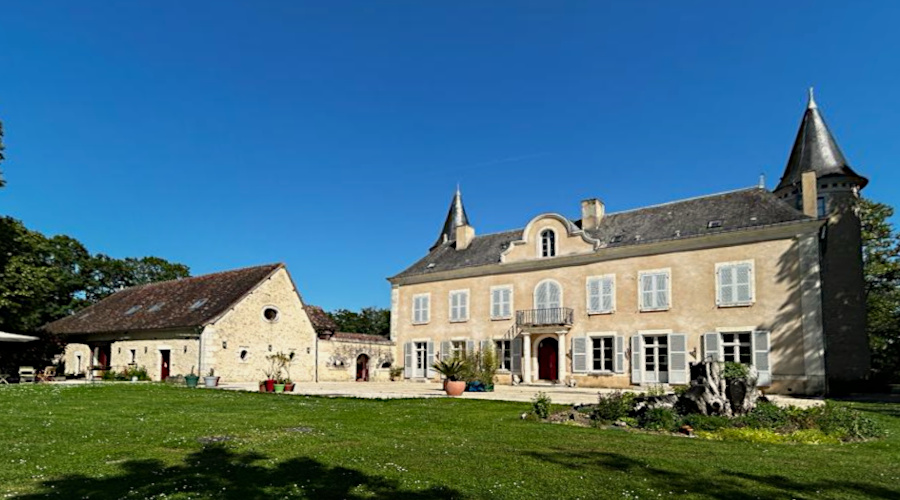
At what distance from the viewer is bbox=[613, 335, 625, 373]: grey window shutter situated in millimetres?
21609

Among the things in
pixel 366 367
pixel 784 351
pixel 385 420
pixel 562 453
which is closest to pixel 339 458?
pixel 562 453

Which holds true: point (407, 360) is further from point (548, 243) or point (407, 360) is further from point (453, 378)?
point (453, 378)

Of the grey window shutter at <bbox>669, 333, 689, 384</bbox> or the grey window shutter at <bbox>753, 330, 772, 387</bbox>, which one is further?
the grey window shutter at <bbox>669, 333, 689, 384</bbox>

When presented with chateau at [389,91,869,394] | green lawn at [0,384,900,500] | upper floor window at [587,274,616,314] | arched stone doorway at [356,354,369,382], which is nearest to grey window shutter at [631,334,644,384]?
chateau at [389,91,869,394]

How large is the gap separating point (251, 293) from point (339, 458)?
1966 centimetres

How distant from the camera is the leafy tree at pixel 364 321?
5788cm

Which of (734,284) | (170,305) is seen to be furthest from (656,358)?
(170,305)

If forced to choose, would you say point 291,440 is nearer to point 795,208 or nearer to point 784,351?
point 784,351

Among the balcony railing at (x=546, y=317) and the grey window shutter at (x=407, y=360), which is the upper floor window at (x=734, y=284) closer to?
the balcony railing at (x=546, y=317)

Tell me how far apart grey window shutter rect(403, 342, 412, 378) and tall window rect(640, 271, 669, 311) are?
1139 centimetres

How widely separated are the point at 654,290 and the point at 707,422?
12.9m

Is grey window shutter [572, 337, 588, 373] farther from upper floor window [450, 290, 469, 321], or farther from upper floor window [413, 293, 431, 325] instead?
upper floor window [413, 293, 431, 325]

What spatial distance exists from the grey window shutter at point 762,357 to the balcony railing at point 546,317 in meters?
6.52

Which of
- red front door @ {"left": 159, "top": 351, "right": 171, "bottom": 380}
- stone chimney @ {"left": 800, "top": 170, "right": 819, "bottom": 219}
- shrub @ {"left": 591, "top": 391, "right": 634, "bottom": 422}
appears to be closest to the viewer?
shrub @ {"left": 591, "top": 391, "right": 634, "bottom": 422}
